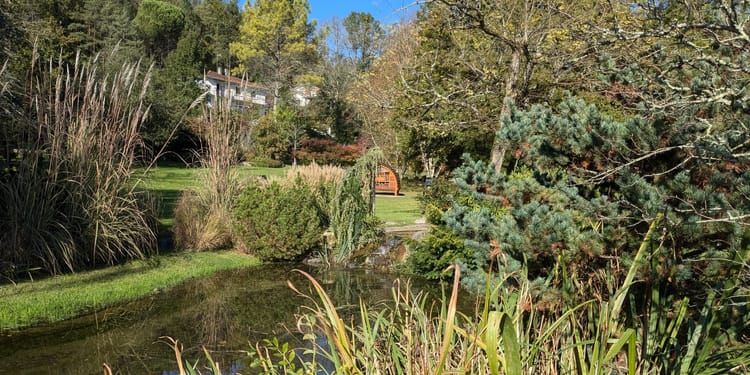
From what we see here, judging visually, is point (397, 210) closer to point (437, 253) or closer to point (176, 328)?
point (437, 253)

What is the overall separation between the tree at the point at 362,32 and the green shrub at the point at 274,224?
33923 millimetres

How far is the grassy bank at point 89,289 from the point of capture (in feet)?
18.1

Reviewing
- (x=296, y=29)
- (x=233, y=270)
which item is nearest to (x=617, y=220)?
(x=233, y=270)

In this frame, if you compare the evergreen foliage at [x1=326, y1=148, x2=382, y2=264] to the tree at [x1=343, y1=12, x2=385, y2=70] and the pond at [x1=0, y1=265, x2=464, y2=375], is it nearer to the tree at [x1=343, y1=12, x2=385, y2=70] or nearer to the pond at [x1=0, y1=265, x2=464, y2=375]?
the pond at [x1=0, y1=265, x2=464, y2=375]

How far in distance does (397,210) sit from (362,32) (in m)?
33.3

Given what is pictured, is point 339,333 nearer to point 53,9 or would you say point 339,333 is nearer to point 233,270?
point 233,270

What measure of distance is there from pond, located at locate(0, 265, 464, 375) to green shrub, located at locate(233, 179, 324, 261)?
3.29ft

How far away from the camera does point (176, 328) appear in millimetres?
5570

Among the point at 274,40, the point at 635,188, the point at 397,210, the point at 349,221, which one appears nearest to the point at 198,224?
the point at 349,221

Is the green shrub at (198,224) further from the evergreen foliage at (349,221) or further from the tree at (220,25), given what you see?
the tree at (220,25)

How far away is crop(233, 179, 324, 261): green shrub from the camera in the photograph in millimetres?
9055

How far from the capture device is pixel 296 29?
43.5 metres

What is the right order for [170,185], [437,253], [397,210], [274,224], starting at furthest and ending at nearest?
1. [170,185]
2. [397,210]
3. [274,224]
4. [437,253]

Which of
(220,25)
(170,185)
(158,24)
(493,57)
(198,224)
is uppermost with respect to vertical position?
(220,25)
